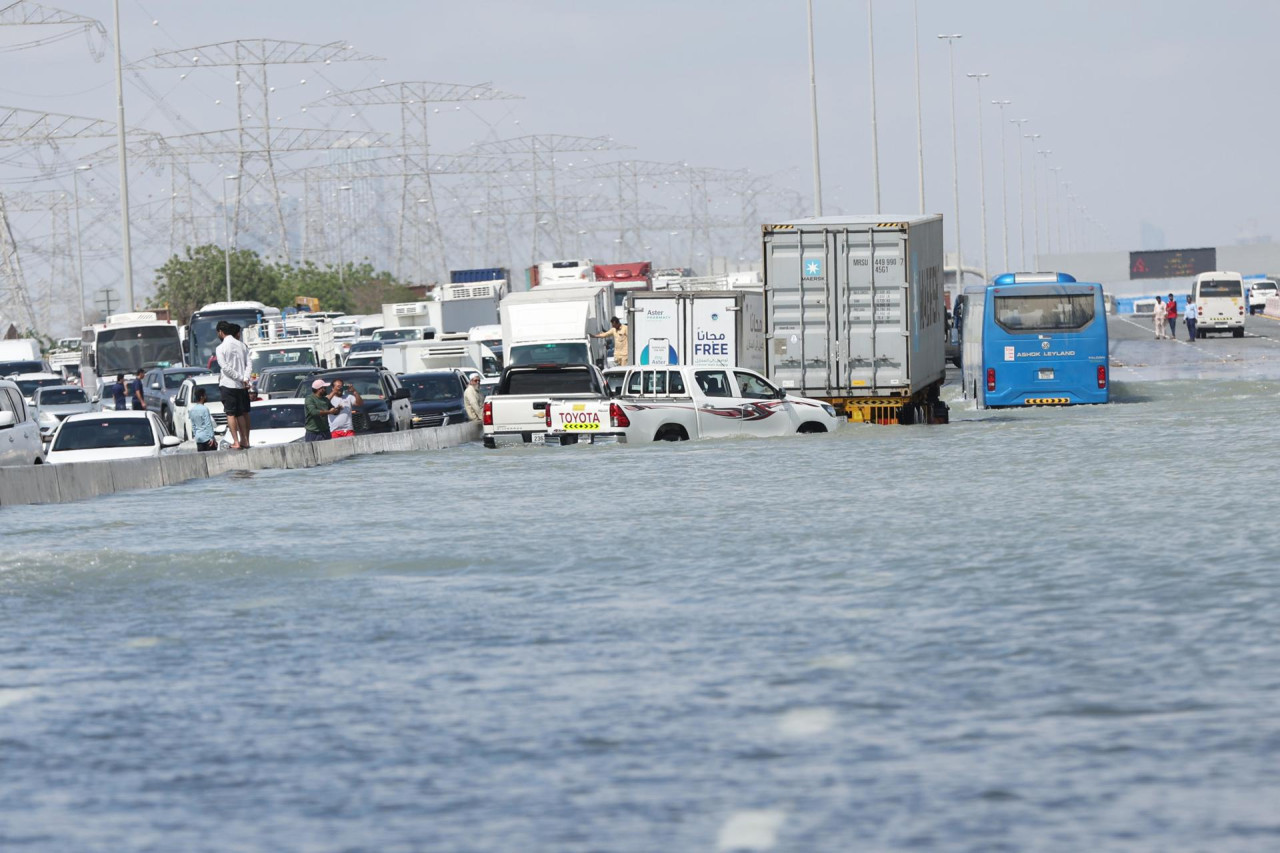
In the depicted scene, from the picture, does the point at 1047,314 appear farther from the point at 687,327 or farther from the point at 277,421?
the point at 277,421

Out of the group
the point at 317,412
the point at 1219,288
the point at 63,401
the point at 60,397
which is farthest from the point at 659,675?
the point at 1219,288

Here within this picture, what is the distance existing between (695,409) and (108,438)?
841cm

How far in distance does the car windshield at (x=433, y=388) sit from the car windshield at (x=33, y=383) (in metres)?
18.4

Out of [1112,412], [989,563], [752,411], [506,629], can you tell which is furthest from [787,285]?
[506,629]

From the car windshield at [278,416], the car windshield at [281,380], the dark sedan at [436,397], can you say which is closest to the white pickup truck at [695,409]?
the car windshield at [278,416]

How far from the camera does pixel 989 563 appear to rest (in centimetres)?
1364

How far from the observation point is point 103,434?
100.0 ft

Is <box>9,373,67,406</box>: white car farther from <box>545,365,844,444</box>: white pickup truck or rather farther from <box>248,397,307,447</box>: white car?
<box>545,365,844,444</box>: white pickup truck

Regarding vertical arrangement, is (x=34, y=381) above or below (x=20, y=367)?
below

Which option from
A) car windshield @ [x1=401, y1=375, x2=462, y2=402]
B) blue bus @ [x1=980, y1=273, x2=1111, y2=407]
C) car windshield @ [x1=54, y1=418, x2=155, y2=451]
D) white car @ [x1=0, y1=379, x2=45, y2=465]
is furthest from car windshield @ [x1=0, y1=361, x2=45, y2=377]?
white car @ [x1=0, y1=379, x2=45, y2=465]

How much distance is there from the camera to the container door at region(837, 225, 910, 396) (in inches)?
1303

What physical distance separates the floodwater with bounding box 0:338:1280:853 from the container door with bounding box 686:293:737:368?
21.4 meters

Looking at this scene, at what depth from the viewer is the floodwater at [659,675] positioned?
22.6 feet

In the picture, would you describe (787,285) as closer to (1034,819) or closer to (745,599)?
(745,599)
